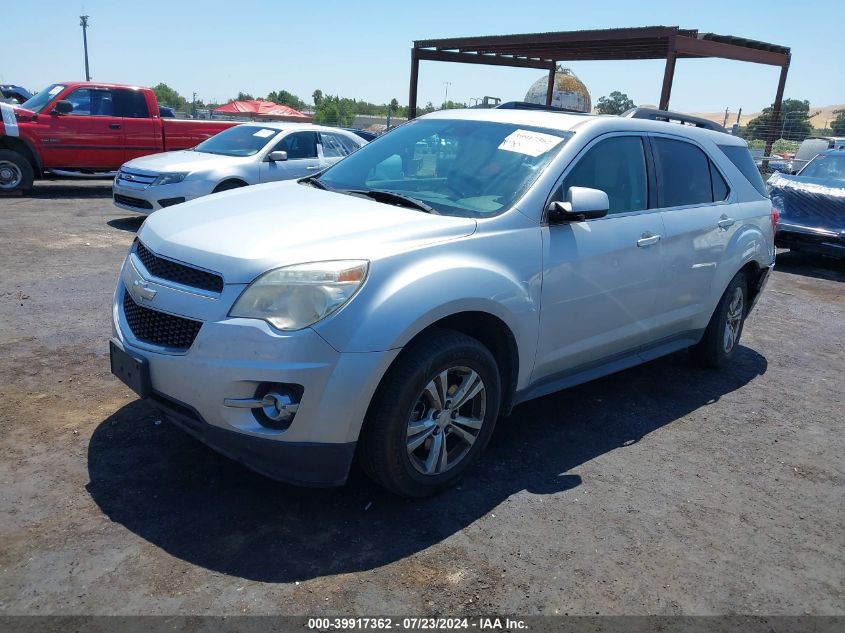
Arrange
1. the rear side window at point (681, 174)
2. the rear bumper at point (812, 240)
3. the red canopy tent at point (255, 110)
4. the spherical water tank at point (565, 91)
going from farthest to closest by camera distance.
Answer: the red canopy tent at point (255, 110) < the spherical water tank at point (565, 91) < the rear bumper at point (812, 240) < the rear side window at point (681, 174)

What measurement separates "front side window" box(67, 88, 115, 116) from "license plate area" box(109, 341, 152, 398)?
10840mm

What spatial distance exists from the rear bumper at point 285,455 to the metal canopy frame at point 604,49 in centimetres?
1393

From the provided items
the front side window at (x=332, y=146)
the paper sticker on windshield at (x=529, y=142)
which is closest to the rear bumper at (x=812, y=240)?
the front side window at (x=332, y=146)

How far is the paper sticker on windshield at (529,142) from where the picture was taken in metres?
4.00

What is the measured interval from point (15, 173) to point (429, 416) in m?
11.6

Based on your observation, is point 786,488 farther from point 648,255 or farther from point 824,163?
point 824,163

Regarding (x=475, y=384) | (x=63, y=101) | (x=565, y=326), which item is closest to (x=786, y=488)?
(x=565, y=326)

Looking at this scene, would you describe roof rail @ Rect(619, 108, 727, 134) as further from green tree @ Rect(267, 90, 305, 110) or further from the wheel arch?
green tree @ Rect(267, 90, 305, 110)

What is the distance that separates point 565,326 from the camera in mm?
3895

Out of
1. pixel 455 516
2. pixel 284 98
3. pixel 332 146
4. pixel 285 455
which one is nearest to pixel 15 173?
pixel 332 146

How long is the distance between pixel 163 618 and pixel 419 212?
2110 mm

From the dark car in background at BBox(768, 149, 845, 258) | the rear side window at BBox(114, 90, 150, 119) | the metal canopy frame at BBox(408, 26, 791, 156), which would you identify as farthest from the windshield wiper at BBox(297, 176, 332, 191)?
the metal canopy frame at BBox(408, 26, 791, 156)

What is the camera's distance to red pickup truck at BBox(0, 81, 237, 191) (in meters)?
12.0

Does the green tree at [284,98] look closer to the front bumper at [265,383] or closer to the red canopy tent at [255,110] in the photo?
the red canopy tent at [255,110]
